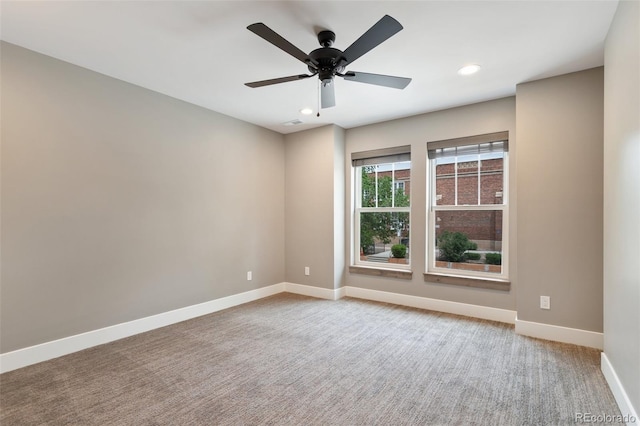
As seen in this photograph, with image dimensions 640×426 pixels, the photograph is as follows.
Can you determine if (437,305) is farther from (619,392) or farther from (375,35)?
(375,35)

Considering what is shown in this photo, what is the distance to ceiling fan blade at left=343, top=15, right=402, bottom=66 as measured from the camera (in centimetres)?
177

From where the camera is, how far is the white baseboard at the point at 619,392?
1.80 meters

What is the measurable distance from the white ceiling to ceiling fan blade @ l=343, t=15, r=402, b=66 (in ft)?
0.91

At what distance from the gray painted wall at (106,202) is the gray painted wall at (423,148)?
177cm

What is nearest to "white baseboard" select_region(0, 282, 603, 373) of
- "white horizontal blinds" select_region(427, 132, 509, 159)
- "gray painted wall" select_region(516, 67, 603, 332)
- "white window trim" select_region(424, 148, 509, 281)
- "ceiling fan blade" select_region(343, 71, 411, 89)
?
"gray painted wall" select_region(516, 67, 603, 332)

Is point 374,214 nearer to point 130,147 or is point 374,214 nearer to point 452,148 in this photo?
point 452,148

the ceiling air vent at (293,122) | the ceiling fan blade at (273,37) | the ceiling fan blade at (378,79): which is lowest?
the ceiling fan blade at (378,79)

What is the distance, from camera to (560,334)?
3053 mm

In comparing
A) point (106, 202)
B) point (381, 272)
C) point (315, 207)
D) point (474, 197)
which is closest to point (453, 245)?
point (474, 197)

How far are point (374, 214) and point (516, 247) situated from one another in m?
1.87

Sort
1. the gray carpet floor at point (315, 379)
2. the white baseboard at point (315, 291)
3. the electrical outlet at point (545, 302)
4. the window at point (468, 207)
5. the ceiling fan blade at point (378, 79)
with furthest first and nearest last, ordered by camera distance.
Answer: the white baseboard at point (315, 291), the window at point (468, 207), the electrical outlet at point (545, 302), the ceiling fan blade at point (378, 79), the gray carpet floor at point (315, 379)

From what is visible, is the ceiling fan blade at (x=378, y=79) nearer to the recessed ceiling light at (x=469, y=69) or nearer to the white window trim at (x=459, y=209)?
the recessed ceiling light at (x=469, y=69)

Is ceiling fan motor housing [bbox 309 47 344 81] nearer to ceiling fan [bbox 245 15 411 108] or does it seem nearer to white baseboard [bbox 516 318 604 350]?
ceiling fan [bbox 245 15 411 108]

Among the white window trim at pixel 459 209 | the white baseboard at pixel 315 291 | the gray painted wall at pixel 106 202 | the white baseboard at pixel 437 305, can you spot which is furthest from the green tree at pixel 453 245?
the gray painted wall at pixel 106 202
